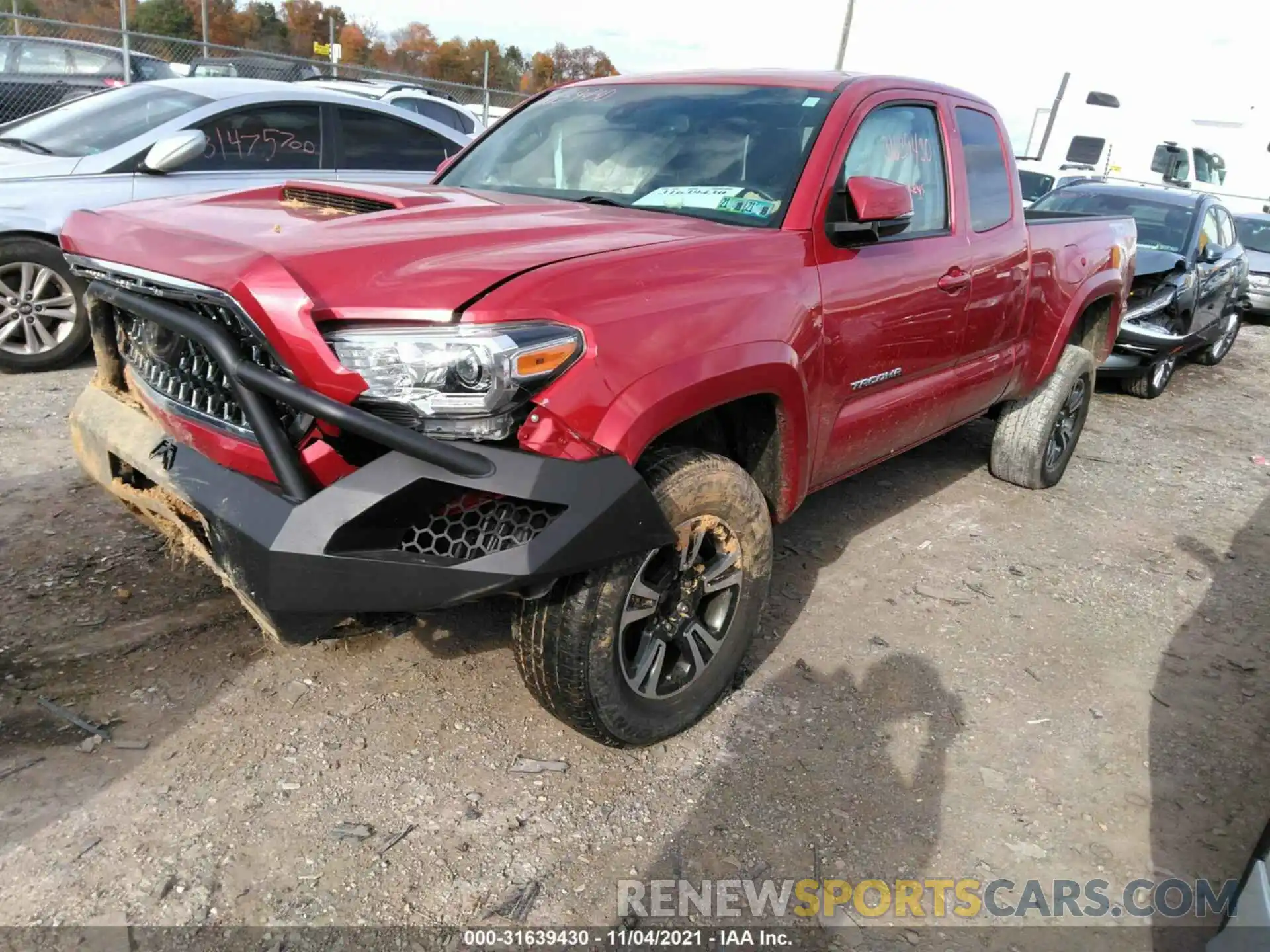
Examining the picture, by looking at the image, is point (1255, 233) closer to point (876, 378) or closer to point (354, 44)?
point (876, 378)

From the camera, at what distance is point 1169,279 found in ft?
25.2

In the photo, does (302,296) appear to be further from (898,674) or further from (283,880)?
(898,674)

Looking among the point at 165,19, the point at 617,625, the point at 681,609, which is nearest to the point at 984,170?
the point at 681,609

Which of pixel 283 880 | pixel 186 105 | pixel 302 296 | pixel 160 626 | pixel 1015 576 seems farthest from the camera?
pixel 186 105

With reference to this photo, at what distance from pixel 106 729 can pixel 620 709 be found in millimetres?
1459

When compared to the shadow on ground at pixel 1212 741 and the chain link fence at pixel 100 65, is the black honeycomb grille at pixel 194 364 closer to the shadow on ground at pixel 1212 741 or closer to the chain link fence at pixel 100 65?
the shadow on ground at pixel 1212 741

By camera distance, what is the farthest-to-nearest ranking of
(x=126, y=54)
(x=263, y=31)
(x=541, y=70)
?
(x=541, y=70)
(x=263, y=31)
(x=126, y=54)

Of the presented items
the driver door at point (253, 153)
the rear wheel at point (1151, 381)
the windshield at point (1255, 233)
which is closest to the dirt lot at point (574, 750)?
the driver door at point (253, 153)

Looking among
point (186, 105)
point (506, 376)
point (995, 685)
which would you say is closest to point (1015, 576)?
point (995, 685)

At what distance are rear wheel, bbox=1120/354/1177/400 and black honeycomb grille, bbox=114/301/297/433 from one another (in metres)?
7.40

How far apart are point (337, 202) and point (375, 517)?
129 cm

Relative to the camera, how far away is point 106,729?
2.70 m

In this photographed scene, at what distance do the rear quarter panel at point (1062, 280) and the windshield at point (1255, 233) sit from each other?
9045 millimetres

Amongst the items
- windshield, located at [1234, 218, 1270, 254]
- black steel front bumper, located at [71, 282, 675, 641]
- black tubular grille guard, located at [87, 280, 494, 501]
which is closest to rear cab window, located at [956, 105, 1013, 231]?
black steel front bumper, located at [71, 282, 675, 641]
